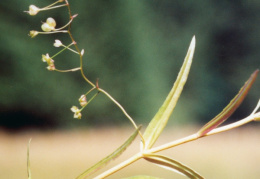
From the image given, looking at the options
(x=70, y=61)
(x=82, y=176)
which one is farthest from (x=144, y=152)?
(x=70, y=61)

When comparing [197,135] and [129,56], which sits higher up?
[129,56]

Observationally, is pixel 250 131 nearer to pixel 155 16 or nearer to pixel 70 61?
pixel 155 16

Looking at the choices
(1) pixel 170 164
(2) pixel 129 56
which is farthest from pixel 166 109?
(2) pixel 129 56

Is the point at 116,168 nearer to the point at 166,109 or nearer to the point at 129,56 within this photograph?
the point at 166,109

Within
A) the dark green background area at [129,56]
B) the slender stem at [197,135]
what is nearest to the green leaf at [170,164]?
the slender stem at [197,135]

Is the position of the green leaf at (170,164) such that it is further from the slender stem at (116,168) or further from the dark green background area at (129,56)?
the dark green background area at (129,56)

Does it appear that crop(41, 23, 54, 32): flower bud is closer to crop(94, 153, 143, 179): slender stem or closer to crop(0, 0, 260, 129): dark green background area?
crop(94, 153, 143, 179): slender stem

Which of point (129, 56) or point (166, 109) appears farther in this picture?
point (129, 56)

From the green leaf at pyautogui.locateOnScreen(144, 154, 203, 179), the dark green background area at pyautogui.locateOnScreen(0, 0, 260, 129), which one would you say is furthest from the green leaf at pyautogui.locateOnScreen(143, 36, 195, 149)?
Result: the dark green background area at pyautogui.locateOnScreen(0, 0, 260, 129)
